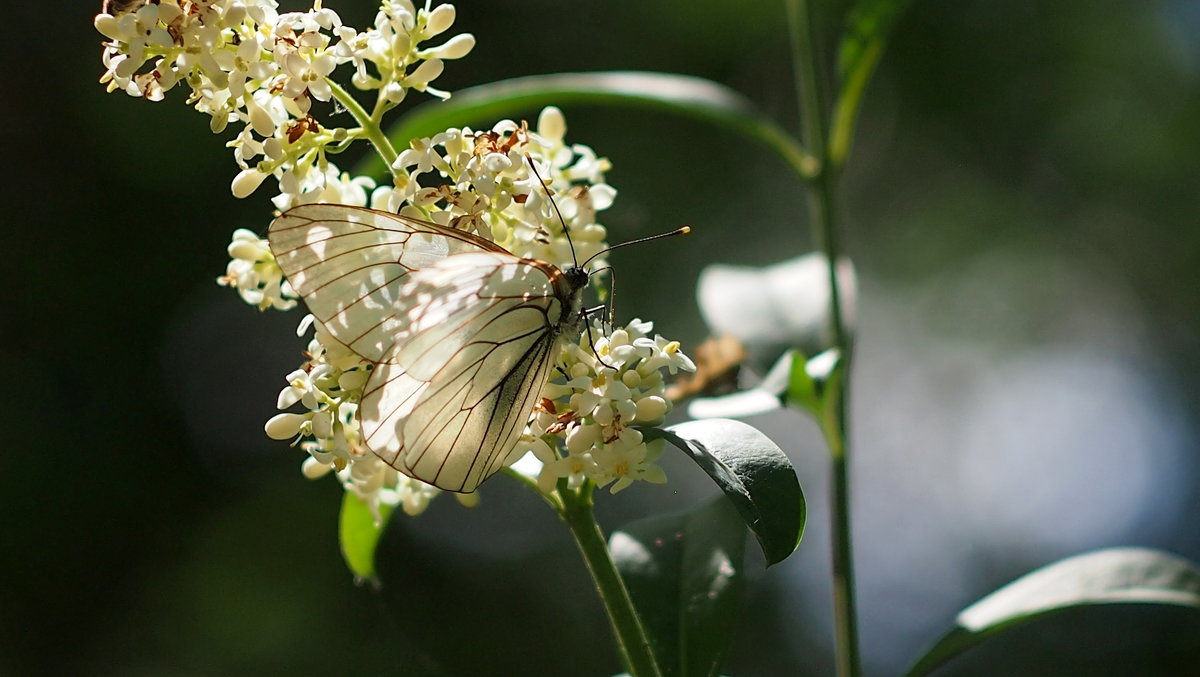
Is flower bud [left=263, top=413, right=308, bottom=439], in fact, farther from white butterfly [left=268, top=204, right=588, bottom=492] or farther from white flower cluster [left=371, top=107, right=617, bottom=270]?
white flower cluster [left=371, top=107, right=617, bottom=270]

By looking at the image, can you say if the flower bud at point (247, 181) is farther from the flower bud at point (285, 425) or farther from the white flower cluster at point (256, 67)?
the flower bud at point (285, 425)

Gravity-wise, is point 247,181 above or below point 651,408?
above

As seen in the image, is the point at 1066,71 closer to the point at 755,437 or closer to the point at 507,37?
the point at 507,37

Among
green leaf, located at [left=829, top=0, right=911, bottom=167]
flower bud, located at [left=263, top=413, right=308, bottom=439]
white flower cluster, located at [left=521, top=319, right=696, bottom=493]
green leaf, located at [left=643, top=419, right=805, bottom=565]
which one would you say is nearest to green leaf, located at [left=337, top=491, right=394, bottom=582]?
flower bud, located at [left=263, top=413, right=308, bottom=439]

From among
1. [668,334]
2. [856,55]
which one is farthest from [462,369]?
[668,334]

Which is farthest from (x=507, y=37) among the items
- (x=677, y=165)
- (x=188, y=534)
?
(x=188, y=534)

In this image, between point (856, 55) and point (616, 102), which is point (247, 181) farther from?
point (856, 55)

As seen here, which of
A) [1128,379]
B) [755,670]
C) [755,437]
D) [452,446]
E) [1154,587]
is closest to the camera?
[755,437]

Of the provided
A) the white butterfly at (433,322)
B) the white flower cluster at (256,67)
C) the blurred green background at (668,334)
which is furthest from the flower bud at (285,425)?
the blurred green background at (668,334)
